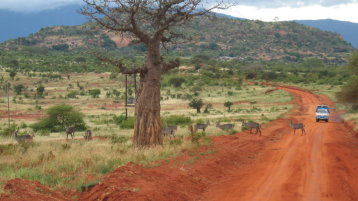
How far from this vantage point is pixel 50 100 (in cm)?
5409

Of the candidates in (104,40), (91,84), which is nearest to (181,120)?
(91,84)

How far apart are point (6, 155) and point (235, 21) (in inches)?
5716

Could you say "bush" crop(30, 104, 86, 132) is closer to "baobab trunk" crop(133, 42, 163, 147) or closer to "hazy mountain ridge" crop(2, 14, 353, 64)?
"baobab trunk" crop(133, 42, 163, 147)

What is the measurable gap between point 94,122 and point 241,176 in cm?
2564

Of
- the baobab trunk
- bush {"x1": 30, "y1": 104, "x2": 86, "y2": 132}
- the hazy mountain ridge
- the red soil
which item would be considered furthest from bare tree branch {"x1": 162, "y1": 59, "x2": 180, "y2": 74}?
the hazy mountain ridge

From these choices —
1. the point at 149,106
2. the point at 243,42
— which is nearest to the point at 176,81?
the point at 149,106

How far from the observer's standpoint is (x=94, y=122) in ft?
118

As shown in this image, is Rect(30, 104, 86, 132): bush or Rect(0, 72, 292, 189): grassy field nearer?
Rect(0, 72, 292, 189): grassy field

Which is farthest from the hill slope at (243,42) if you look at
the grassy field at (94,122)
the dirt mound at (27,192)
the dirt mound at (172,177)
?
the dirt mound at (27,192)

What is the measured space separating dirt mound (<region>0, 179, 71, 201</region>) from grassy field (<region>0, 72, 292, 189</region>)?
0.86 metres

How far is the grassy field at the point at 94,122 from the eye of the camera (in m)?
11.3

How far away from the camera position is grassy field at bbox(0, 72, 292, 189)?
11320mm

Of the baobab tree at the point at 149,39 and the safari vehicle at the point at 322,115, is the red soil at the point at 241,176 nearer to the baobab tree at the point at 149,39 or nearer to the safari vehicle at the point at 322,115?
the baobab tree at the point at 149,39

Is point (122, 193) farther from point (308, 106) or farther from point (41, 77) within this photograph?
point (41, 77)
